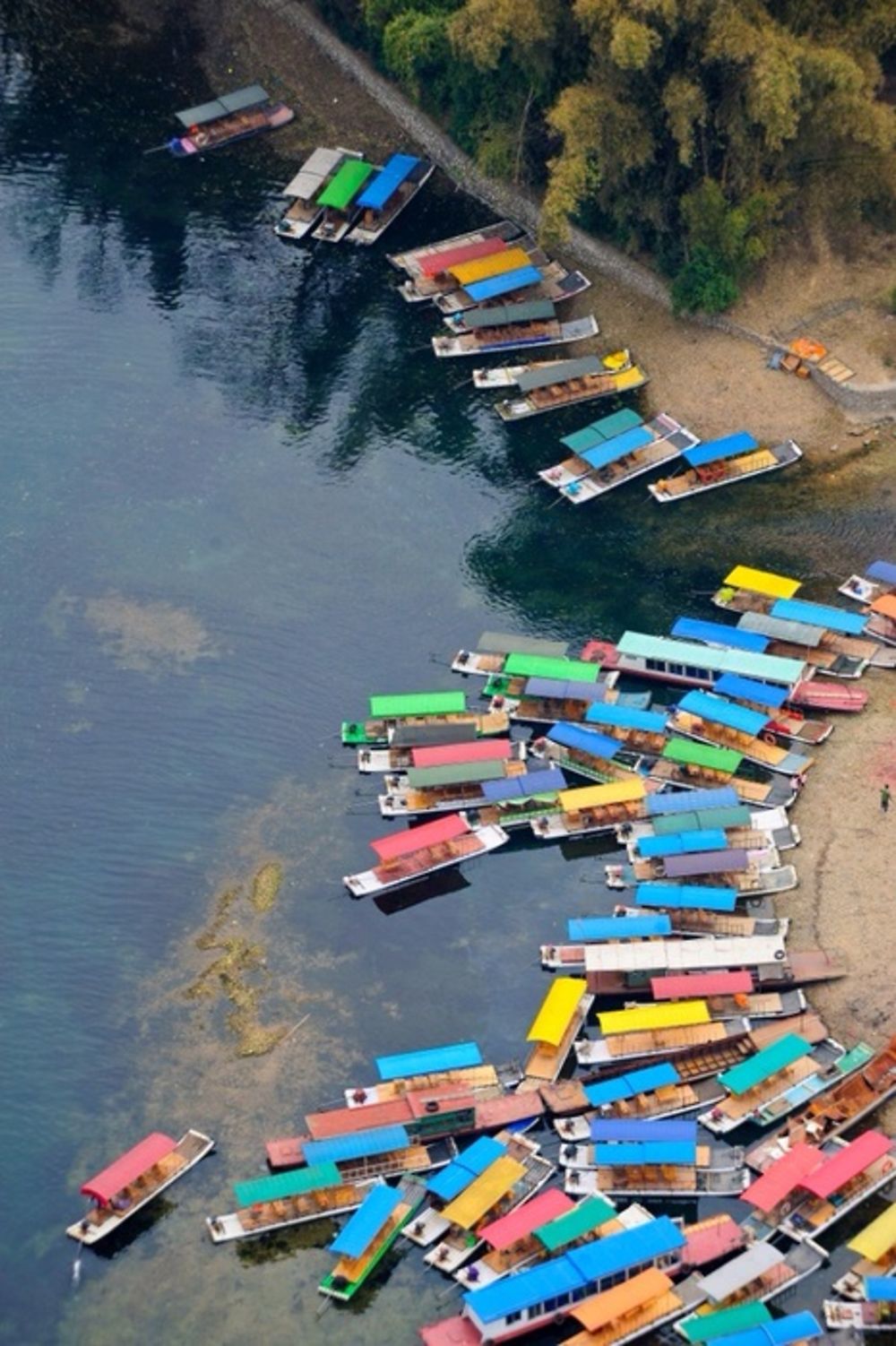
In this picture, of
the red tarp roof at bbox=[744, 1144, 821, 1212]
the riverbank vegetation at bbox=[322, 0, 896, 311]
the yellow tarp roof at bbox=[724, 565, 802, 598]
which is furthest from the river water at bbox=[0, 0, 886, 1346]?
the riverbank vegetation at bbox=[322, 0, 896, 311]

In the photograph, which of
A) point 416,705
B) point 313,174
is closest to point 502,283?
point 313,174

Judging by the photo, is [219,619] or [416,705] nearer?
[416,705]

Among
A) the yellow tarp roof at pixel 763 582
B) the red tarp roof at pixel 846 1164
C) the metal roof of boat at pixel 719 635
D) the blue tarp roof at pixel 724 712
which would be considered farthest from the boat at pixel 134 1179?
the yellow tarp roof at pixel 763 582

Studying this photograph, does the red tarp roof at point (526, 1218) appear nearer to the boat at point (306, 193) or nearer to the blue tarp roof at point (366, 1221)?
the blue tarp roof at point (366, 1221)

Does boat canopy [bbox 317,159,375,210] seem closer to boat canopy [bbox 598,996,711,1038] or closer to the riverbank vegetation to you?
the riverbank vegetation

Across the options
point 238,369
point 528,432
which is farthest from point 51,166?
point 528,432

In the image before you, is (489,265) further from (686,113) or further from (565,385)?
(686,113)
